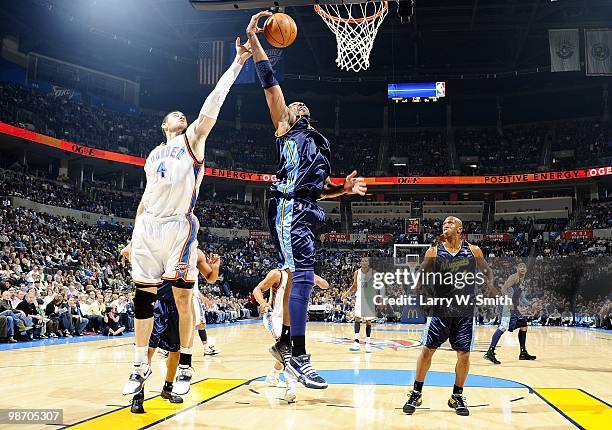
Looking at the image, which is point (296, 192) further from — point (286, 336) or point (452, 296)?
point (452, 296)

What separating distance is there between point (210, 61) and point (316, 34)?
23.9 feet

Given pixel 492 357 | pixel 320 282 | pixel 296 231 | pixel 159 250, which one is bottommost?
pixel 492 357

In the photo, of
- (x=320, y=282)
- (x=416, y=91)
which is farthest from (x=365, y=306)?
(x=416, y=91)

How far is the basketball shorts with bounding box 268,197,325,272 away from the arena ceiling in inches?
789

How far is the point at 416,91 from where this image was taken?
97.4 ft

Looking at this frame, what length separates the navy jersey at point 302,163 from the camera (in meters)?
4.07

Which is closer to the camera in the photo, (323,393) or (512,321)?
(323,393)

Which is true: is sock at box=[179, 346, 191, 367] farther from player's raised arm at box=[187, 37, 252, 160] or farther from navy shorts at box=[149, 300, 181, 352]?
player's raised arm at box=[187, 37, 252, 160]

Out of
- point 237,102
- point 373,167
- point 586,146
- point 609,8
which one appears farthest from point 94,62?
point 586,146

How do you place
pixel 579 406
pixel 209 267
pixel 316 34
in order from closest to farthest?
pixel 579 406 → pixel 209 267 → pixel 316 34

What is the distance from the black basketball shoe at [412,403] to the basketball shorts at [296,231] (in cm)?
153

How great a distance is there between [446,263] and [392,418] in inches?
60.8

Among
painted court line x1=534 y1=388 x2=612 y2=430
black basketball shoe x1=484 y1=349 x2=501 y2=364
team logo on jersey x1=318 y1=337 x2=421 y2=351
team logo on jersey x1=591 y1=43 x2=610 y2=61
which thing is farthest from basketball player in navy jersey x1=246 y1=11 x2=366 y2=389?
team logo on jersey x1=591 y1=43 x2=610 y2=61

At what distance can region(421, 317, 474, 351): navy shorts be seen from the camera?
16.2 ft
